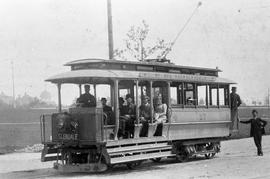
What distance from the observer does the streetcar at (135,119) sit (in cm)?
1300

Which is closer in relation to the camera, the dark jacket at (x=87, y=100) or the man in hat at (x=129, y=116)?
the dark jacket at (x=87, y=100)

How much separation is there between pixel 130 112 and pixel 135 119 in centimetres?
25

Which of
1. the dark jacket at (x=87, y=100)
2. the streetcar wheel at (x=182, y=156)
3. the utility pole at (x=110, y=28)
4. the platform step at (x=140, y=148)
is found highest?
the utility pole at (x=110, y=28)

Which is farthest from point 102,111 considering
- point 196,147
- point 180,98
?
point 196,147

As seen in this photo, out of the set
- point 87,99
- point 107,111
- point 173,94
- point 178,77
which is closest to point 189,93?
point 173,94

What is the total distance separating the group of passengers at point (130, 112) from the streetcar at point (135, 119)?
0.13 feet

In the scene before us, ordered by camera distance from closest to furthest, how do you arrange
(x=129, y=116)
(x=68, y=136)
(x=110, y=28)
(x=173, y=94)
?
(x=68, y=136)
(x=129, y=116)
(x=173, y=94)
(x=110, y=28)

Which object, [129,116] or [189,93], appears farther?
[189,93]

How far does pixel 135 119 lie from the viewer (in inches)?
552

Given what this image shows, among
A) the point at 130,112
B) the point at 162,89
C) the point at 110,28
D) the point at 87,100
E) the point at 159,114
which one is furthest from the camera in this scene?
the point at 110,28

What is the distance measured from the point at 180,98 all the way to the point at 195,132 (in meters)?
1.29

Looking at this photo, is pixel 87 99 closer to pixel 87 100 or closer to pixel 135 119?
pixel 87 100

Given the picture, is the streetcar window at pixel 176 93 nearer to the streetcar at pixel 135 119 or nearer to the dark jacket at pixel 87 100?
the streetcar at pixel 135 119

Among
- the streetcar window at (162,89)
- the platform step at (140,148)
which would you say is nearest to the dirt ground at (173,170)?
the platform step at (140,148)
